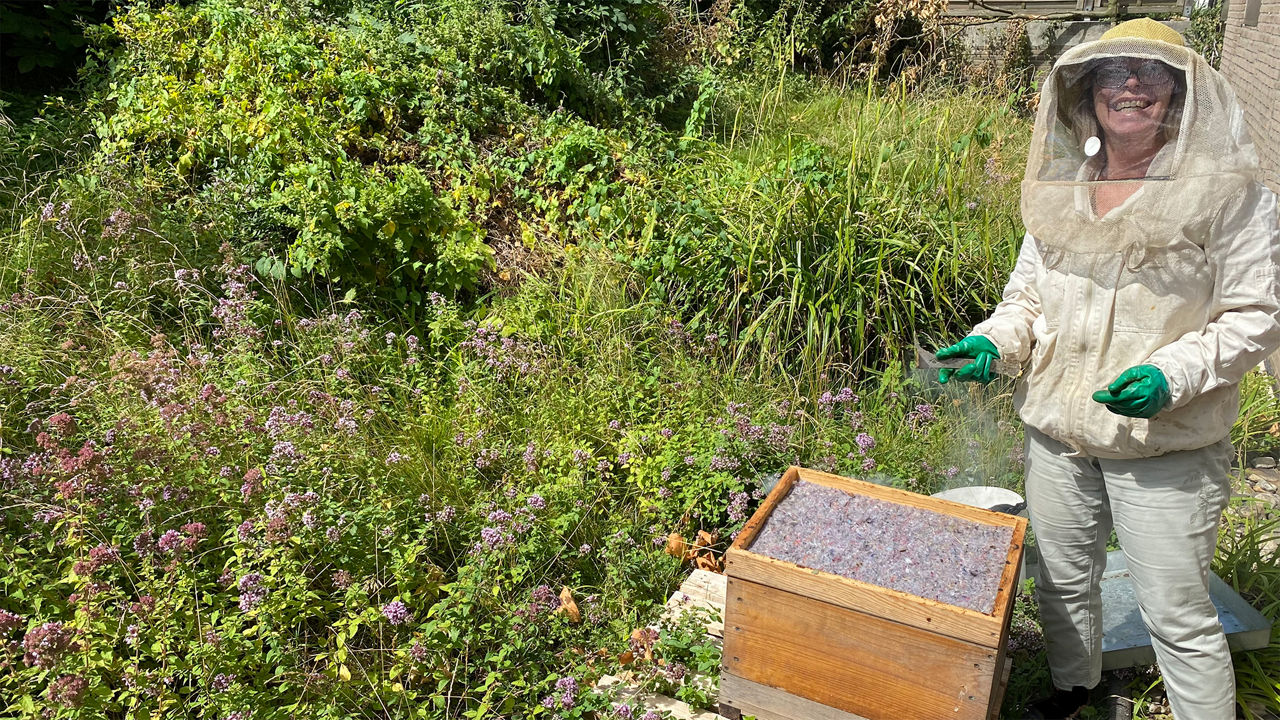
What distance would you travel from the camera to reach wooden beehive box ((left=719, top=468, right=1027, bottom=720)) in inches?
81.2

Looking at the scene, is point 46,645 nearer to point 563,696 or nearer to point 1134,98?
point 563,696

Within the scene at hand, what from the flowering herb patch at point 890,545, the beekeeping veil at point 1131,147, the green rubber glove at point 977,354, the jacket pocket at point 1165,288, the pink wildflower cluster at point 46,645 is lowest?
the pink wildflower cluster at point 46,645

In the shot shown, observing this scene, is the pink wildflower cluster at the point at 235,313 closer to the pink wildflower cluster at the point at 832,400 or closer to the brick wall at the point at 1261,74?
the pink wildflower cluster at the point at 832,400

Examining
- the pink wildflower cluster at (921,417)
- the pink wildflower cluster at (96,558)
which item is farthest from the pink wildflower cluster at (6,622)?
the pink wildflower cluster at (921,417)

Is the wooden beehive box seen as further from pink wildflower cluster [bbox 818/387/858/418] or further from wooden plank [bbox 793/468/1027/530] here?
pink wildflower cluster [bbox 818/387/858/418]

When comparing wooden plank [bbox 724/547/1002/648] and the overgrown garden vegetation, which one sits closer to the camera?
wooden plank [bbox 724/547/1002/648]

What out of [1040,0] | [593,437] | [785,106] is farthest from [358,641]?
[1040,0]

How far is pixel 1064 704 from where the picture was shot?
108 inches

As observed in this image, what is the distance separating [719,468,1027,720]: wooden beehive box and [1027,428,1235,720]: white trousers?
0.17 metres

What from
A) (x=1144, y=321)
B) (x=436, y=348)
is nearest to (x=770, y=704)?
(x=1144, y=321)

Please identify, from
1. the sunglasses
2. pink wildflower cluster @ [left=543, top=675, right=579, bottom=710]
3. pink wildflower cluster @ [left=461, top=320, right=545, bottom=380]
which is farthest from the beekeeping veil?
pink wildflower cluster @ [left=461, top=320, right=545, bottom=380]

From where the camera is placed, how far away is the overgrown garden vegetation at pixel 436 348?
2732 mm

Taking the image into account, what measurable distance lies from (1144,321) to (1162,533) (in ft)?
1.75

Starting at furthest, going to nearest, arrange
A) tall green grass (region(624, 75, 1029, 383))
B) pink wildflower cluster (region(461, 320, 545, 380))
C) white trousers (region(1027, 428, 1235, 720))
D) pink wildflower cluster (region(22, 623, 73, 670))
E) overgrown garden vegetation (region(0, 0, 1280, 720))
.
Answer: tall green grass (region(624, 75, 1029, 383)) → pink wildflower cluster (region(461, 320, 545, 380)) → overgrown garden vegetation (region(0, 0, 1280, 720)) → pink wildflower cluster (region(22, 623, 73, 670)) → white trousers (region(1027, 428, 1235, 720))
